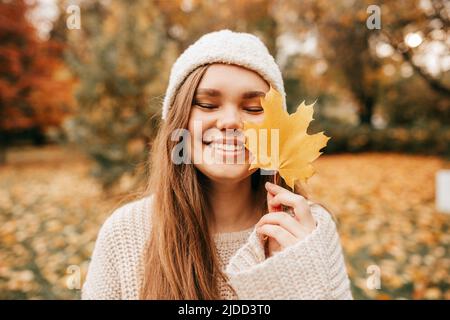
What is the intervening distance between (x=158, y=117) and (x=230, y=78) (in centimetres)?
322

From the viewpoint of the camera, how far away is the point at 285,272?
96 centimetres

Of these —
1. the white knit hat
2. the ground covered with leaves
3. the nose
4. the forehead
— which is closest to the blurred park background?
the ground covered with leaves

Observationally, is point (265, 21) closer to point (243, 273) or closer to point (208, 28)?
point (208, 28)

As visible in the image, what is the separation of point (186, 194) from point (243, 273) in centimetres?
41

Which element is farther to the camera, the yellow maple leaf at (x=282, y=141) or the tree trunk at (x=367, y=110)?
the tree trunk at (x=367, y=110)

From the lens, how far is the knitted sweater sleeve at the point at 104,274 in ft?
3.98

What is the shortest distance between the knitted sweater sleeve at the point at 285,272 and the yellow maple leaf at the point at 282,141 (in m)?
0.17

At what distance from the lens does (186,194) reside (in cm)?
127

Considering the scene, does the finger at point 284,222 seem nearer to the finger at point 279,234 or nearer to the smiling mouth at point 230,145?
the finger at point 279,234

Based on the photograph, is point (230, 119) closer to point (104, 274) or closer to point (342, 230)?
point (104, 274)

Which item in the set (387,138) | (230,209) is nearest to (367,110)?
(387,138)

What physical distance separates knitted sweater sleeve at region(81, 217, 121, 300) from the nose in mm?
536

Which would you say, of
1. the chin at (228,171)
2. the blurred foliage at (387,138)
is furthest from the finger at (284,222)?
the blurred foliage at (387,138)

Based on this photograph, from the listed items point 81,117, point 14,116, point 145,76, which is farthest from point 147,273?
point 14,116
